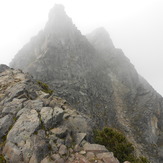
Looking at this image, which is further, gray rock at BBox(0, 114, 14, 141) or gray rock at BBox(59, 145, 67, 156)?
gray rock at BBox(0, 114, 14, 141)

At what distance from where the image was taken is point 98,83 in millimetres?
78000

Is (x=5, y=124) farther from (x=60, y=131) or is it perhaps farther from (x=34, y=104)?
(x=60, y=131)

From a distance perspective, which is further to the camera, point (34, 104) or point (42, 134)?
point (34, 104)

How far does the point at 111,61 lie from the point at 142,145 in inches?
2012

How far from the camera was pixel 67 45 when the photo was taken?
85562mm

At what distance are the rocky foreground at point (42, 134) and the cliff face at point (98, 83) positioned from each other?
1520 inches

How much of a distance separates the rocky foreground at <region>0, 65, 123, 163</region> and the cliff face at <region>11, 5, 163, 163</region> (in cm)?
3861

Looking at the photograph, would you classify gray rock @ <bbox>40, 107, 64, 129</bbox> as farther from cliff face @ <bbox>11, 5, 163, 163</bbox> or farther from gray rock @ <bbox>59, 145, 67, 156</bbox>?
cliff face @ <bbox>11, 5, 163, 163</bbox>

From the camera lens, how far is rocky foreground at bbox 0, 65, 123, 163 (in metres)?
15.1

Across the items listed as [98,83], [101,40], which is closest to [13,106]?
[98,83]

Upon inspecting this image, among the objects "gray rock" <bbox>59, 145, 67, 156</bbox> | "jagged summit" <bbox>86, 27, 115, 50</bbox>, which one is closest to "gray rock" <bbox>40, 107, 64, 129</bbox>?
"gray rock" <bbox>59, 145, 67, 156</bbox>

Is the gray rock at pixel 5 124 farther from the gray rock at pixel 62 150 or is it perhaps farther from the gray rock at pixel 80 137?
the gray rock at pixel 80 137

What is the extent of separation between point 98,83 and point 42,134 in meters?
62.2

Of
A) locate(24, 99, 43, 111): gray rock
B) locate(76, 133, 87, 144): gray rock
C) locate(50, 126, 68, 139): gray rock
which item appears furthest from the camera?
locate(24, 99, 43, 111): gray rock
